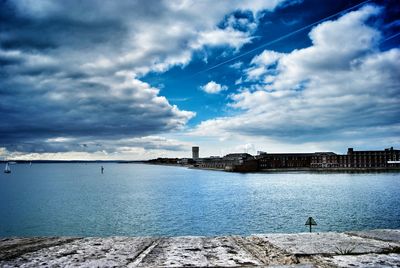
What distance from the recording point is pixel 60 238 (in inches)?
167

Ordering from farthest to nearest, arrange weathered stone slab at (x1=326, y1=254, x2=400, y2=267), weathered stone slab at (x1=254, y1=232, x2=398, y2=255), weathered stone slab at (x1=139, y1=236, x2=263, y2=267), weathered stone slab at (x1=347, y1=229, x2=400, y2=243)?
1. weathered stone slab at (x1=347, y1=229, x2=400, y2=243)
2. weathered stone slab at (x1=254, y1=232, x2=398, y2=255)
3. weathered stone slab at (x1=139, y1=236, x2=263, y2=267)
4. weathered stone slab at (x1=326, y1=254, x2=400, y2=267)

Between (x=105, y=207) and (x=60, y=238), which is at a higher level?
(x=60, y=238)

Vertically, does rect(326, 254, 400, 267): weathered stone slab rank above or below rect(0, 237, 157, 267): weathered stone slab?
above

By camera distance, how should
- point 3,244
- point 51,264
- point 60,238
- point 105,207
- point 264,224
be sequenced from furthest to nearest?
point 105,207 → point 264,224 → point 60,238 → point 3,244 → point 51,264

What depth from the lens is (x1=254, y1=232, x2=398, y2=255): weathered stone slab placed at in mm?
3355

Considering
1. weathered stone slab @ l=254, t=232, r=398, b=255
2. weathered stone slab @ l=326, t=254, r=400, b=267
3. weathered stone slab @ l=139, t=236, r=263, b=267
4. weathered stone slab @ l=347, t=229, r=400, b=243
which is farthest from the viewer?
weathered stone slab @ l=347, t=229, r=400, b=243

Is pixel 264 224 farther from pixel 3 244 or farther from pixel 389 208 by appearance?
pixel 3 244

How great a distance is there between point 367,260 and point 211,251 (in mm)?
1558

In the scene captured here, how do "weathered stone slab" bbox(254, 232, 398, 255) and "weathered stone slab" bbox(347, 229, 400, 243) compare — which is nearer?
"weathered stone slab" bbox(254, 232, 398, 255)

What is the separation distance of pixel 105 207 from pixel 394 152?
675 ft

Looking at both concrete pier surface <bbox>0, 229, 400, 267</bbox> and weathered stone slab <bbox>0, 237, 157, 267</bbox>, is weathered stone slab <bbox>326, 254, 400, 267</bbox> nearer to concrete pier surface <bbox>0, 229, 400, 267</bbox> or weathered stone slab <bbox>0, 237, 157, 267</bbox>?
concrete pier surface <bbox>0, 229, 400, 267</bbox>

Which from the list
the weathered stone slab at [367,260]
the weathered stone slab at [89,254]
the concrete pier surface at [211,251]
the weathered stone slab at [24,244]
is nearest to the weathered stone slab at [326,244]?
the concrete pier surface at [211,251]

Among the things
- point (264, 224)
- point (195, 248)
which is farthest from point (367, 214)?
point (195, 248)

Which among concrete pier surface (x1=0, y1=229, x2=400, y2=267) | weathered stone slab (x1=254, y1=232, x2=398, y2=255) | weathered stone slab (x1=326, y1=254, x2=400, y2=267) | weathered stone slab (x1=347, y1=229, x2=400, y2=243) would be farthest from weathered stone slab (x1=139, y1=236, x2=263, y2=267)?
weathered stone slab (x1=347, y1=229, x2=400, y2=243)
